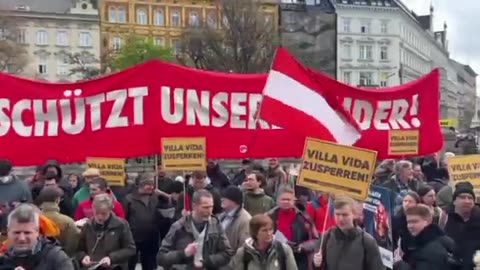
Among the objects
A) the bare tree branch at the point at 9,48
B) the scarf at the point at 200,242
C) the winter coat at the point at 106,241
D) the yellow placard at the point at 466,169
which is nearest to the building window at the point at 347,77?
the bare tree branch at the point at 9,48

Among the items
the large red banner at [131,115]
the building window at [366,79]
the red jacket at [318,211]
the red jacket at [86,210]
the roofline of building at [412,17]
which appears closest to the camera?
the red jacket at [318,211]

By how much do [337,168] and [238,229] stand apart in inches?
43.7

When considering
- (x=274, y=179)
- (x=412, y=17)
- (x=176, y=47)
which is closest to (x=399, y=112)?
(x=274, y=179)

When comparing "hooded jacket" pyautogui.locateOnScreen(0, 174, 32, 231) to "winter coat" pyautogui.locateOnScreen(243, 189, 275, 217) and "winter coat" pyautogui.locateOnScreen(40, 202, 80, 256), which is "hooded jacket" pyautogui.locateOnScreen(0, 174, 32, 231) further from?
"winter coat" pyautogui.locateOnScreen(243, 189, 275, 217)

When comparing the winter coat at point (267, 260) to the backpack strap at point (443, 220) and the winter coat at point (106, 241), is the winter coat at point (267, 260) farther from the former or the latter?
the backpack strap at point (443, 220)

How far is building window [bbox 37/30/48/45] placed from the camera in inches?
3312

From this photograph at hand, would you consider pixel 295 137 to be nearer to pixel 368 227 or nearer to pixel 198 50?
pixel 368 227

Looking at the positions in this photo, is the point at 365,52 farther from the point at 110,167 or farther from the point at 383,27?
the point at 110,167

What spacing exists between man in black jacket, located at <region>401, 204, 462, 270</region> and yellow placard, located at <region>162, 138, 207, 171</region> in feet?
10.3

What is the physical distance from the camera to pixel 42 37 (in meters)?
84.2

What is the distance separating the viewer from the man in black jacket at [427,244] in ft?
20.6

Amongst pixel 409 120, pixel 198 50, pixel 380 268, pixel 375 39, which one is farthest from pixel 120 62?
pixel 380 268

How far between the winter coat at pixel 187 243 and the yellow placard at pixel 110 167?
8.57 feet

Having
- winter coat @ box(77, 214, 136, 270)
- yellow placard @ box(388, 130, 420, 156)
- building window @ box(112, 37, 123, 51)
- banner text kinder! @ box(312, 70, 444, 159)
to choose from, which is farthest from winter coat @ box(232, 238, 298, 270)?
building window @ box(112, 37, 123, 51)
